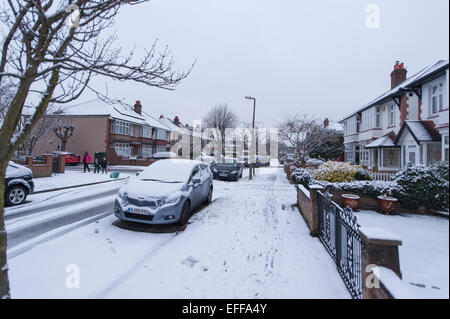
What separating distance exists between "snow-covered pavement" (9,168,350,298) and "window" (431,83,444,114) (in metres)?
2.75

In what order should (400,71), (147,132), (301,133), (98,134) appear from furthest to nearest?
(147,132), (98,134), (301,133), (400,71)

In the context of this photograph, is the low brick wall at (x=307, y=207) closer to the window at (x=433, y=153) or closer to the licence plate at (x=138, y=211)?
the licence plate at (x=138, y=211)

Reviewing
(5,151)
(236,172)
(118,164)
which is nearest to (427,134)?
(5,151)

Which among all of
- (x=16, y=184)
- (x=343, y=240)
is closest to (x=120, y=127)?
(x=16, y=184)

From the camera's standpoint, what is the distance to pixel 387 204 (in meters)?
2.16

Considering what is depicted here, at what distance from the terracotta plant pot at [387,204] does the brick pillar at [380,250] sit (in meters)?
0.19

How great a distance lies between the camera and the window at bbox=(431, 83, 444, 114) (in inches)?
53.5

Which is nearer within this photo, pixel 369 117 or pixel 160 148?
pixel 369 117

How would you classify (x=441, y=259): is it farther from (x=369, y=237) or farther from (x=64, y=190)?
(x=64, y=190)

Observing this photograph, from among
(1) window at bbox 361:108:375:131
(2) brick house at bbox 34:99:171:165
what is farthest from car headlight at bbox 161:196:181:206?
(2) brick house at bbox 34:99:171:165

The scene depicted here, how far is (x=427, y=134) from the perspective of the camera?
61.7 inches

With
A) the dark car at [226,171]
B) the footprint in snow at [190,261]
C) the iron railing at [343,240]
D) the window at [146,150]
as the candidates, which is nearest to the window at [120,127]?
the window at [146,150]

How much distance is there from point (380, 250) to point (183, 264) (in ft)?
9.93

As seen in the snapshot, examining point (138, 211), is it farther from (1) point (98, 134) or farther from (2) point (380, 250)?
(1) point (98, 134)
